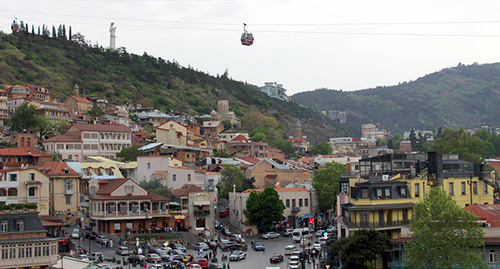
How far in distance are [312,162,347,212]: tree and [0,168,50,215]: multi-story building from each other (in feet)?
99.2

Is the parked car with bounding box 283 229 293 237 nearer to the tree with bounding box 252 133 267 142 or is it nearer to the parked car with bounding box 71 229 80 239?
the parked car with bounding box 71 229 80 239

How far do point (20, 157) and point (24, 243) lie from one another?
3356 cm

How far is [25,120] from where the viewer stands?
3469 inches

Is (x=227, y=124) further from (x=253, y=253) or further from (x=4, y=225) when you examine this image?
(x=4, y=225)

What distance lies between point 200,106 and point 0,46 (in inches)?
2116

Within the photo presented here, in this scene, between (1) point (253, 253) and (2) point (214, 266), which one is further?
(1) point (253, 253)

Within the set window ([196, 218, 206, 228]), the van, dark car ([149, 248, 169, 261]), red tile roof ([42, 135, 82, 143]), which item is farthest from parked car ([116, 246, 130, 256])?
red tile roof ([42, 135, 82, 143])

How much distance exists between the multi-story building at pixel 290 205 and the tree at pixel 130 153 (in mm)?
18532

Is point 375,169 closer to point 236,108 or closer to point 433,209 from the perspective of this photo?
point 433,209

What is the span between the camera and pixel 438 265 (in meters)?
37.6

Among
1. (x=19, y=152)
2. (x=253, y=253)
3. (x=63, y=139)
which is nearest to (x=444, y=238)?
(x=253, y=253)

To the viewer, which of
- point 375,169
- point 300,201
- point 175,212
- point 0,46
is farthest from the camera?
point 0,46

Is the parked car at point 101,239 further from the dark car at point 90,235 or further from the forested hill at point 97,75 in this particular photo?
the forested hill at point 97,75

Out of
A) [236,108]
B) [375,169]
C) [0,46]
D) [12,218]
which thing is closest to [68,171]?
[12,218]
